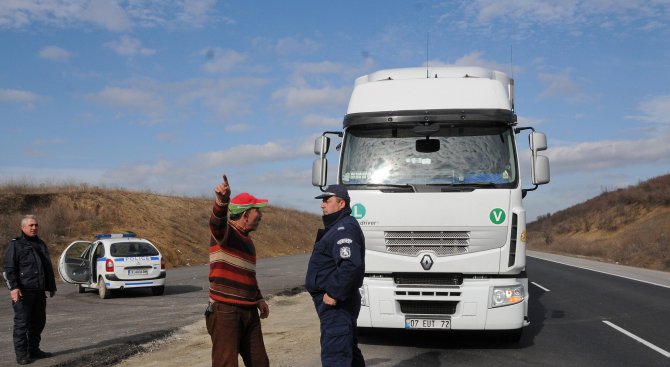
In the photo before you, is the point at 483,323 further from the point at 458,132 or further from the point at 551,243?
the point at 551,243

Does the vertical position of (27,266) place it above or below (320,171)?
below

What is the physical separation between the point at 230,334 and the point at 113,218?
129ft

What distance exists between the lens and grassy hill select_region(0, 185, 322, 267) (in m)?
35.9

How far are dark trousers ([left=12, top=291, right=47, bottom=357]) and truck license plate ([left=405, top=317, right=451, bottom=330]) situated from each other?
16.5 feet

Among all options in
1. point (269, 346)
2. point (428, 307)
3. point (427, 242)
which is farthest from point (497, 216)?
point (269, 346)

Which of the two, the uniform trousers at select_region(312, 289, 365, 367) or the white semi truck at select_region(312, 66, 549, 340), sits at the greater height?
the white semi truck at select_region(312, 66, 549, 340)

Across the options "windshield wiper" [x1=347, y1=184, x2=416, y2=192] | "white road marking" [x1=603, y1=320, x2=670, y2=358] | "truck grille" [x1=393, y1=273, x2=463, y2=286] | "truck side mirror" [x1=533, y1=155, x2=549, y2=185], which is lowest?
"white road marking" [x1=603, y1=320, x2=670, y2=358]

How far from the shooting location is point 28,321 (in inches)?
347

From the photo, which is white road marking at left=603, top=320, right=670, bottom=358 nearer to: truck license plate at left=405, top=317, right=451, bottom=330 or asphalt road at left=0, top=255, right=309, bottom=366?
truck license plate at left=405, top=317, right=451, bottom=330

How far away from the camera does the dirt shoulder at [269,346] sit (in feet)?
27.1

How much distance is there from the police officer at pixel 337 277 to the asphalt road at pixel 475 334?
9.06ft

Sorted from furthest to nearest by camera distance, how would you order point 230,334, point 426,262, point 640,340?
point 640,340 < point 426,262 < point 230,334

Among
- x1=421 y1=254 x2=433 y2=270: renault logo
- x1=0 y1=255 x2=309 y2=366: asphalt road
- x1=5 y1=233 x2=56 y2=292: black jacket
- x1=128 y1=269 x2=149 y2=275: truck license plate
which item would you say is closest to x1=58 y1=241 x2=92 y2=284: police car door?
x1=0 y1=255 x2=309 y2=366: asphalt road

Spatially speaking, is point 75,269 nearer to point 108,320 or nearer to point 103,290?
point 103,290
